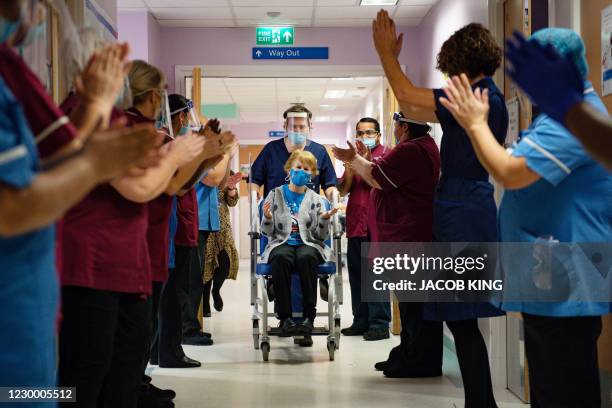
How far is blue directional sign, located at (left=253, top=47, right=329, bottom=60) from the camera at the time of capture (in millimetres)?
6488

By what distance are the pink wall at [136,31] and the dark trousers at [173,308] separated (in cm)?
256

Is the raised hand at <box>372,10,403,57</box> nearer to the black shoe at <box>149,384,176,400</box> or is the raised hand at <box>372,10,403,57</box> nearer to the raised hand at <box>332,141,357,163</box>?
the raised hand at <box>332,141,357,163</box>

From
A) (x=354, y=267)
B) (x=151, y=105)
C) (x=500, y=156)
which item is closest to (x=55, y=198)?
(x=500, y=156)

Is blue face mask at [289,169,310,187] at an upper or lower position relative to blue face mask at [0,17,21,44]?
upper

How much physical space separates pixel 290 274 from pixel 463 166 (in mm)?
2213

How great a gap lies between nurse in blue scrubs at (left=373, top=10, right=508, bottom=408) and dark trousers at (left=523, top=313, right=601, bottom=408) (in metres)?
0.71

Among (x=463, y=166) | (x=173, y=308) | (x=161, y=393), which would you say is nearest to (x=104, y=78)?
(x=463, y=166)

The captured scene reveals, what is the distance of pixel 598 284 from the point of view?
1930mm

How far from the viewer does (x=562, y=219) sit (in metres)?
1.90

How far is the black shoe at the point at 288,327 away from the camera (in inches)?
181

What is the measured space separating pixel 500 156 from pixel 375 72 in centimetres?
471

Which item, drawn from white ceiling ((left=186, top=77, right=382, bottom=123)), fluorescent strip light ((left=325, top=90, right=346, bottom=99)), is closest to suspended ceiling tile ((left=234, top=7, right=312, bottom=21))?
white ceiling ((left=186, top=77, right=382, bottom=123))

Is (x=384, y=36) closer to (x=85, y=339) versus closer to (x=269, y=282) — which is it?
(x=85, y=339)

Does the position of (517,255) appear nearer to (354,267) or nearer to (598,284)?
(598,284)
